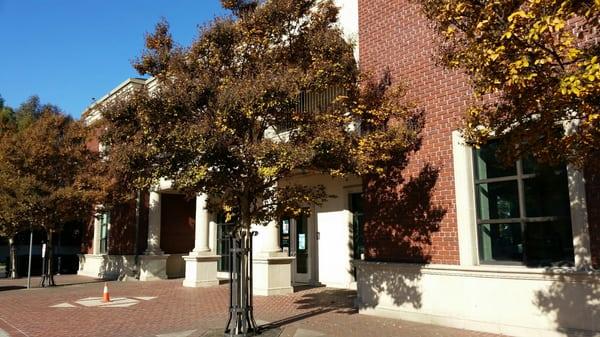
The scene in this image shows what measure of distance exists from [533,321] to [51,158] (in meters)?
15.8

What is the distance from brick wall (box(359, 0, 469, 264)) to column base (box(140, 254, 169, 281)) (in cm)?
1204

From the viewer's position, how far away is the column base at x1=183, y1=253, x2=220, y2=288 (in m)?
17.0

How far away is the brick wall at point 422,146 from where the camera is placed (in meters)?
9.53

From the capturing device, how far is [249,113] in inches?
304

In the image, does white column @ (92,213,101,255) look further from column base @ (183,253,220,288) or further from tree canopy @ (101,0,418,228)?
tree canopy @ (101,0,418,228)

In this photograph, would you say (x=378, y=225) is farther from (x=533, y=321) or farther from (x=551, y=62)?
(x=551, y=62)

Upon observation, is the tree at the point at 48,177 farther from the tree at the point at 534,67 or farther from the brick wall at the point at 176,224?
the tree at the point at 534,67

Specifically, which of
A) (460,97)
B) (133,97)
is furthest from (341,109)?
(133,97)

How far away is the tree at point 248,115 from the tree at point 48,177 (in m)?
10.0

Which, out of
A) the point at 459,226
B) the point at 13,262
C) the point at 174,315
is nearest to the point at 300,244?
the point at 174,315

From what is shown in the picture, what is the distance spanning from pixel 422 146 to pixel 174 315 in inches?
240

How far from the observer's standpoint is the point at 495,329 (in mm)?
8438

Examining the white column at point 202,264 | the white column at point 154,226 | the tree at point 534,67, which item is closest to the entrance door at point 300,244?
the white column at point 202,264

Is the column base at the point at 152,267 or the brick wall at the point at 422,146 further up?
the brick wall at the point at 422,146
